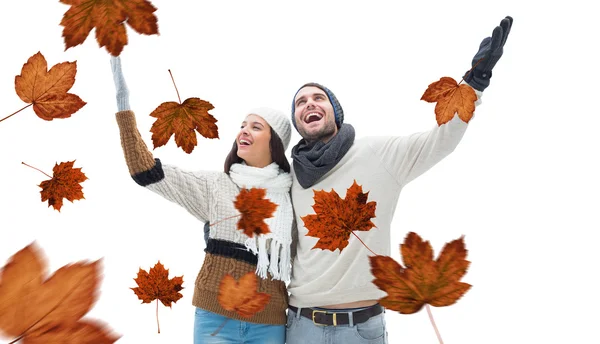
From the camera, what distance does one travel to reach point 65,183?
3.42 feet

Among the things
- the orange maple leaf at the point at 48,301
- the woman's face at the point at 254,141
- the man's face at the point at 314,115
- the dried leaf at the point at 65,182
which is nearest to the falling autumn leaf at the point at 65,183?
the dried leaf at the point at 65,182

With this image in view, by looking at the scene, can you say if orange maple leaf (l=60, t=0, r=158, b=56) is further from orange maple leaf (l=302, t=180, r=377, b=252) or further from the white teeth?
the white teeth

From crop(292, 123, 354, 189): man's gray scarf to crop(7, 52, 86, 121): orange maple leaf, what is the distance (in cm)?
72

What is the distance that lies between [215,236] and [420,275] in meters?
0.84

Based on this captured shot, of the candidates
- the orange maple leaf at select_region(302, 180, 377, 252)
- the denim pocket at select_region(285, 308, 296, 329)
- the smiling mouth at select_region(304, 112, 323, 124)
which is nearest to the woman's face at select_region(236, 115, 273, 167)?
the smiling mouth at select_region(304, 112, 323, 124)

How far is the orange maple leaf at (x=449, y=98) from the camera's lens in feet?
3.03

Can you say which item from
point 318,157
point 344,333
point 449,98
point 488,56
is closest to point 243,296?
point 344,333

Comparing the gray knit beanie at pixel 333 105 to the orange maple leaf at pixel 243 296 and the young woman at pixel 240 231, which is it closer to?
the young woman at pixel 240 231

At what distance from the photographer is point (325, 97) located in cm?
146

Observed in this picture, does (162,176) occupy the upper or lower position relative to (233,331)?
upper

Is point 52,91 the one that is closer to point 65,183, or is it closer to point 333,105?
point 65,183

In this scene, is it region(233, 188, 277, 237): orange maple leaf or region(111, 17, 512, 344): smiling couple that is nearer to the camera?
region(233, 188, 277, 237): orange maple leaf

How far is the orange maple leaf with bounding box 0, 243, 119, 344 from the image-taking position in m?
0.27

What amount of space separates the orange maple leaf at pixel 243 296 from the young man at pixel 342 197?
0.17m
